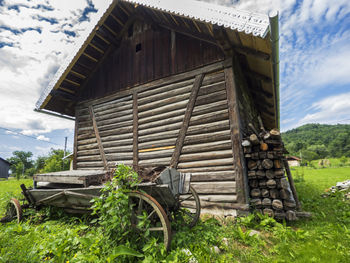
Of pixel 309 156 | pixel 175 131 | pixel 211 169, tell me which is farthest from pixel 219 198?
pixel 309 156

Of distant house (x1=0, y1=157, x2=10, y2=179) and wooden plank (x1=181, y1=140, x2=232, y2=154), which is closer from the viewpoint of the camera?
wooden plank (x1=181, y1=140, x2=232, y2=154)

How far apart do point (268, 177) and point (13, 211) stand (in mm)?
5857

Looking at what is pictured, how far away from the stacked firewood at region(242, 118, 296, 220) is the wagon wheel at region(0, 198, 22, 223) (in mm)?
5111

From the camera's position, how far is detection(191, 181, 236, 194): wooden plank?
4679mm

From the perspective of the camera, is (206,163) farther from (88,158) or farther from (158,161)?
(88,158)

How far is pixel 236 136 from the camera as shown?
4828 millimetres

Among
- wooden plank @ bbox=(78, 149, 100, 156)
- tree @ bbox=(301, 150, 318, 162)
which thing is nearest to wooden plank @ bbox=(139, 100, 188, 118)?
wooden plank @ bbox=(78, 149, 100, 156)

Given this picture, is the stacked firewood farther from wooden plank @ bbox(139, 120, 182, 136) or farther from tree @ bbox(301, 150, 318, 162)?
tree @ bbox(301, 150, 318, 162)

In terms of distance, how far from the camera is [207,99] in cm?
545

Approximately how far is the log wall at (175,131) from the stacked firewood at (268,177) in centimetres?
43

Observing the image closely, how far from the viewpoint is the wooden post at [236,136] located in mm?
4523

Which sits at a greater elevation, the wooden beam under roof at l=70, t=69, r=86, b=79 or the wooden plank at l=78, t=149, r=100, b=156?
the wooden beam under roof at l=70, t=69, r=86, b=79

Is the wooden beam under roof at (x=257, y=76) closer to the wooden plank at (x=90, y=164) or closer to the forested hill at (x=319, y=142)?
the wooden plank at (x=90, y=164)

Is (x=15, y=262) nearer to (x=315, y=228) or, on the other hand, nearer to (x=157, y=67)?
(x=315, y=228)
